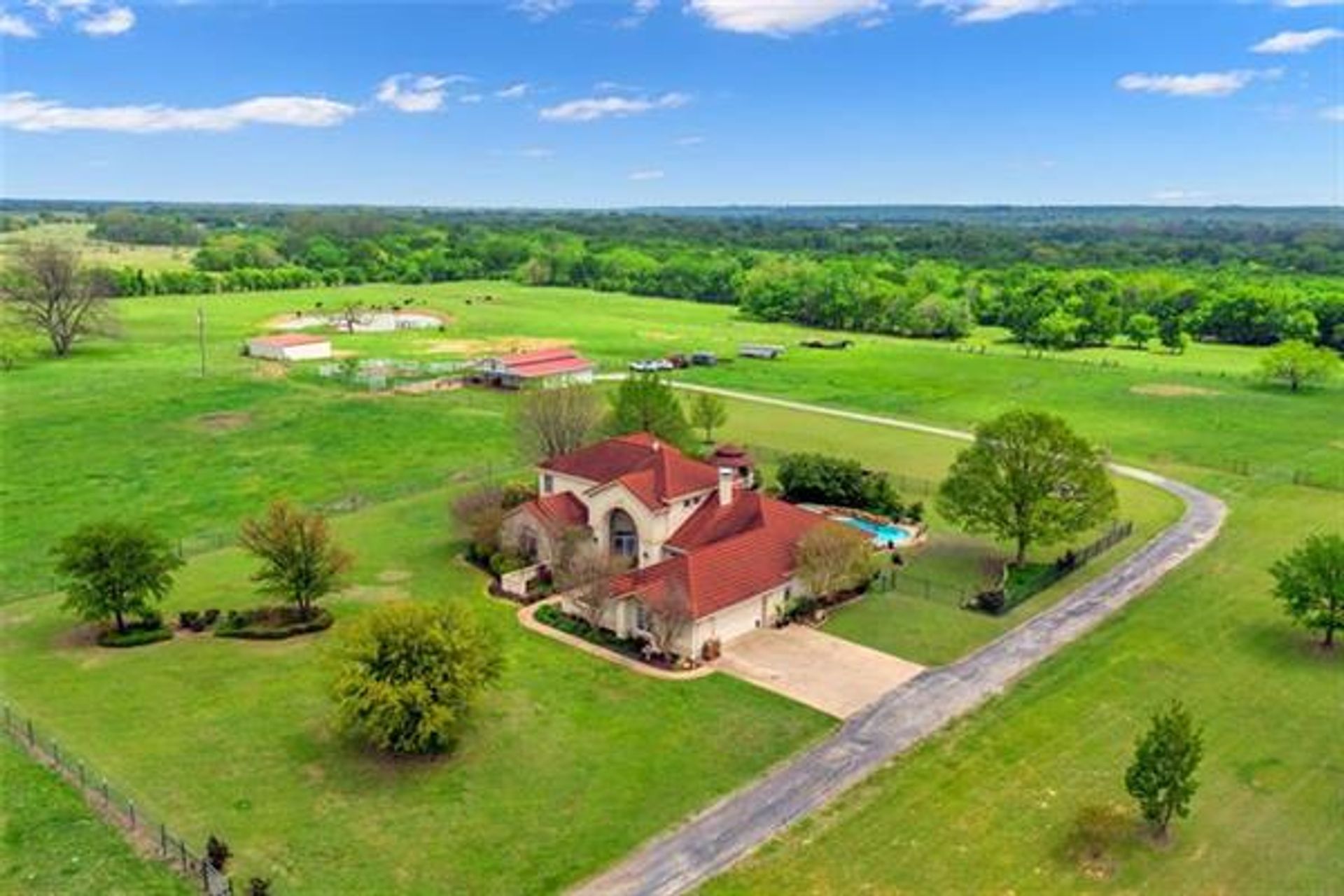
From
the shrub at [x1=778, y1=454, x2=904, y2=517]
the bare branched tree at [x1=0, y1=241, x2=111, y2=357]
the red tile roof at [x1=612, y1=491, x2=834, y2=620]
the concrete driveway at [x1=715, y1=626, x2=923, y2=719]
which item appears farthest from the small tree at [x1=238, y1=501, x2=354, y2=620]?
the bare branched tree at [x1=0, y1=241, x2=111, y2=357]

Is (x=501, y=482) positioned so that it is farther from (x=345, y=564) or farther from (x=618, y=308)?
(x=618, y=308)

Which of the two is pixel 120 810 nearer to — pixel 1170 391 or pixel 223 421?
pixel 223 421

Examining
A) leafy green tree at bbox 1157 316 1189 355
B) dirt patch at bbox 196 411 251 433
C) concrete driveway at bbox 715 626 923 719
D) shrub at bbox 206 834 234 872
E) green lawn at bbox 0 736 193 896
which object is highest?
leafy green tree at bbox 1157 316 1189 355

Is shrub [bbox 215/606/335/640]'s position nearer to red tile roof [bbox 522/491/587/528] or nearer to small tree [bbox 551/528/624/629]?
small tree [bbox 551/528/624/629]

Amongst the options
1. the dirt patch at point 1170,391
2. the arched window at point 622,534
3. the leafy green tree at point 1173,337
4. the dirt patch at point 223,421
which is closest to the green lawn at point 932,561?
the arched window at point 622,534

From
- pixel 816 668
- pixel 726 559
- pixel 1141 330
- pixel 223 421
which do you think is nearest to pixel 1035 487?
pixel 726 559

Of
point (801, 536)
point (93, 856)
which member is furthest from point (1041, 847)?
point (93, 856)
